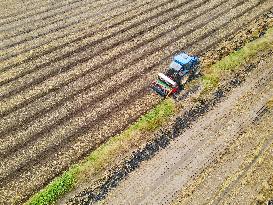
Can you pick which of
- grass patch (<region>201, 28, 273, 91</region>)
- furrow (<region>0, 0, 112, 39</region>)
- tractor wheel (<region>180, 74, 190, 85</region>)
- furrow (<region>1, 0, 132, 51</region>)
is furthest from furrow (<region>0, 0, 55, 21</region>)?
grass patch (<region>201, 28, 273, 91</region>)

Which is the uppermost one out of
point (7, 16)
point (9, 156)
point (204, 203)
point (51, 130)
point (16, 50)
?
point (7, 16)

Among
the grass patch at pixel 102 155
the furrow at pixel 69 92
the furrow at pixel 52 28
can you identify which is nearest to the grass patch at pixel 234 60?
the grass patch at pixel 102 155

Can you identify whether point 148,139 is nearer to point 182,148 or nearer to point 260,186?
point 182,148

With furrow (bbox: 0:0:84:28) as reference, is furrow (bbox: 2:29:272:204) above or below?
below

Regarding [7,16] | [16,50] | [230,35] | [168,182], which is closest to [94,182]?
[168,182]

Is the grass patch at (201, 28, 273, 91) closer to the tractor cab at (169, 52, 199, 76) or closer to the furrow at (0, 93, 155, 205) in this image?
the tractor cab at (169, 52, 199, 76)
